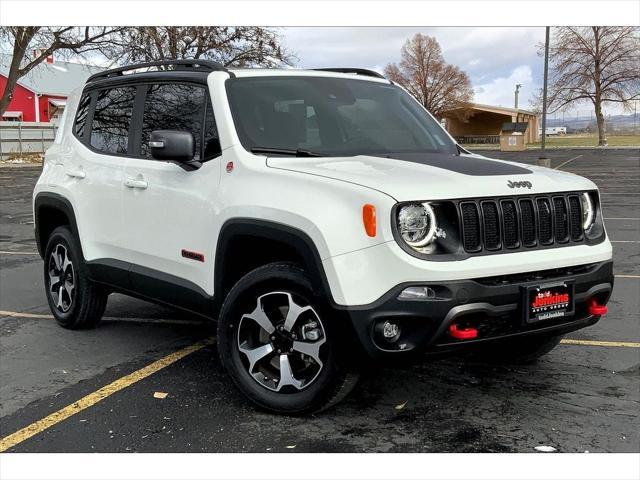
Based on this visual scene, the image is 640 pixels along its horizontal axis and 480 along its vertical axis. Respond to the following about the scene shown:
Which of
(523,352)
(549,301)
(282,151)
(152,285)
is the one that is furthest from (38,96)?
(549,301)

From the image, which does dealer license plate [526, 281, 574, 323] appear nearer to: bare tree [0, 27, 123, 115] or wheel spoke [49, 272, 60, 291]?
wheel spoke [49, 272, 60, 291]

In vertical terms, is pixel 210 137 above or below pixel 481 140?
below

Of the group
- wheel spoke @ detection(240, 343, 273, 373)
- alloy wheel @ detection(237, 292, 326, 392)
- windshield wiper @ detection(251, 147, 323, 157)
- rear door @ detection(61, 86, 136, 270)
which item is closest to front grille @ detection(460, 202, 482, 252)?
alloy wheel @ detection(237, 292, 326, 392)

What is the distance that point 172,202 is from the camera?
15.3 ft

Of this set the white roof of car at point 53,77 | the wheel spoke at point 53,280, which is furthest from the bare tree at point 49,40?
the wheel spoke at point 53,280

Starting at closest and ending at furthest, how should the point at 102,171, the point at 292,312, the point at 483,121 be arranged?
the point at 292,312
the point at 102,171
the point at 483,121

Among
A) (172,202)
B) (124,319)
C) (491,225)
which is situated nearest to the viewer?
(491,225)

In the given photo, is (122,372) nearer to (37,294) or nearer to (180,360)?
(180,360)

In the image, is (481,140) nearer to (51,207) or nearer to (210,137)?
(51,207)

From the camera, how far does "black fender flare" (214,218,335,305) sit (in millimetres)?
3652

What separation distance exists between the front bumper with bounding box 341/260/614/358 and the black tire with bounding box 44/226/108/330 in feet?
9.85

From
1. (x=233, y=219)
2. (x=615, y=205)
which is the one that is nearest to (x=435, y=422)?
(x=233, y=219)

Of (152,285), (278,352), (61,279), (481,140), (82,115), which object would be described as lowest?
(278,352)

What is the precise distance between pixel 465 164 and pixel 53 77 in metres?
59.5
